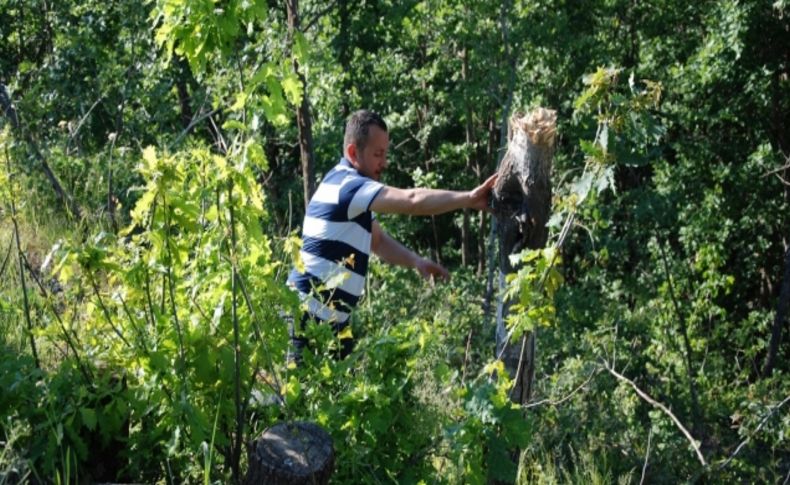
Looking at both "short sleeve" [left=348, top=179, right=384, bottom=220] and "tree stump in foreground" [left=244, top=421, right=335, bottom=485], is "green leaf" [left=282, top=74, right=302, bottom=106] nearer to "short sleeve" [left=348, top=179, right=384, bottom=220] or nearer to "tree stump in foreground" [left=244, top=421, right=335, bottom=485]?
"short sleeve" [left=348, top=179, right=384, bottom=220]

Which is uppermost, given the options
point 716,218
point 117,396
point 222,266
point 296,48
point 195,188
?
point 296,48

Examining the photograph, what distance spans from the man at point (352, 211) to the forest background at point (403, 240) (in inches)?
9.3

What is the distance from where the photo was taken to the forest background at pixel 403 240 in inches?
159

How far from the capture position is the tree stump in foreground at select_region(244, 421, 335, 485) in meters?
3.67

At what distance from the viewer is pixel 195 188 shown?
393 cm

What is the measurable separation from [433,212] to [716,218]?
24.7 feet

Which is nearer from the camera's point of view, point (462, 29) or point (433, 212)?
point (433, 212)

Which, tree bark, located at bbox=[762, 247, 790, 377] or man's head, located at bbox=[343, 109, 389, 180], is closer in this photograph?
man's head, located at bbox=[343, 109, 389, 180]

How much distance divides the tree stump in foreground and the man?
3.56 ft

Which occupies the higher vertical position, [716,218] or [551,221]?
[551,221]

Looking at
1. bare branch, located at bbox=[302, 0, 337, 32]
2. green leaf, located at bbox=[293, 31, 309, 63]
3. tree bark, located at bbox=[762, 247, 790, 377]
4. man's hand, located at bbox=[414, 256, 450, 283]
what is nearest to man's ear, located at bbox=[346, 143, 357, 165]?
man's hand, located at bbox=[414, 256, 450, 283]

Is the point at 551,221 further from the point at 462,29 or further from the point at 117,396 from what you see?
the point at 462,29

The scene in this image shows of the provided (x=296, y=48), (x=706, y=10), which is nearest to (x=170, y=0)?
(x=296, y=48)

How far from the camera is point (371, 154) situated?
18.3 feet
